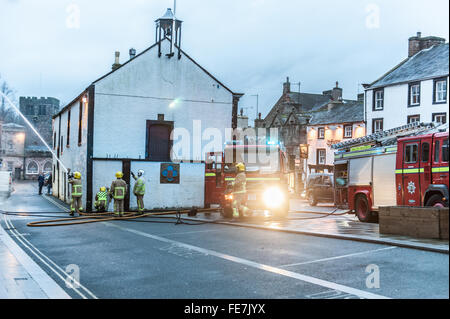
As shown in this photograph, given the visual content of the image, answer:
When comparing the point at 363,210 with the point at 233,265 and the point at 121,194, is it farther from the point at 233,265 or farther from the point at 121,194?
the point at 233,265

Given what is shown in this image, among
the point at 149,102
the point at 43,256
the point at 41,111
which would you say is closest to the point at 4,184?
the point at 149,102

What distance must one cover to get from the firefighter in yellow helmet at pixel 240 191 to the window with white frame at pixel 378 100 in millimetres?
28065

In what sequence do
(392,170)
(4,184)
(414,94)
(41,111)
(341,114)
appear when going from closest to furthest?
(392,170)
(4,184)
(414,94)
(341,114)
(41,111)

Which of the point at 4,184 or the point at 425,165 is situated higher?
the point at 425,165

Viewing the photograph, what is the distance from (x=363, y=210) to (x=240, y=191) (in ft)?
Answer: 14.7

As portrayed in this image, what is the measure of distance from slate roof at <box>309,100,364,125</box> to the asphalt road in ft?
127

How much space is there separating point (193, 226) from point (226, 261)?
302 inches

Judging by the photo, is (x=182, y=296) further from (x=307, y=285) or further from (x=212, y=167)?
(x=212, y=167)

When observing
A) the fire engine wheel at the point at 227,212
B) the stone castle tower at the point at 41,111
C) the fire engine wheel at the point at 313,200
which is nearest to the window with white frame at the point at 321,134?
the fire engine wheel at the point at 313,200

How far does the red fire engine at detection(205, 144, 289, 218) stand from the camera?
18.2 m

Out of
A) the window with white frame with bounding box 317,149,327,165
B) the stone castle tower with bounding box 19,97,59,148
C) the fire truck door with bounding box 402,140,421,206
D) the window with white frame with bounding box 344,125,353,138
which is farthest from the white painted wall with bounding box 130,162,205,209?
the stone castle tower with bounding box 19,97,59,148

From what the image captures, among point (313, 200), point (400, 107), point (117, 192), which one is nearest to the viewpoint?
point (117, 192)

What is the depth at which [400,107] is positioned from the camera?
39750 millimetres

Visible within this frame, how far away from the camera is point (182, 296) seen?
659 cm
